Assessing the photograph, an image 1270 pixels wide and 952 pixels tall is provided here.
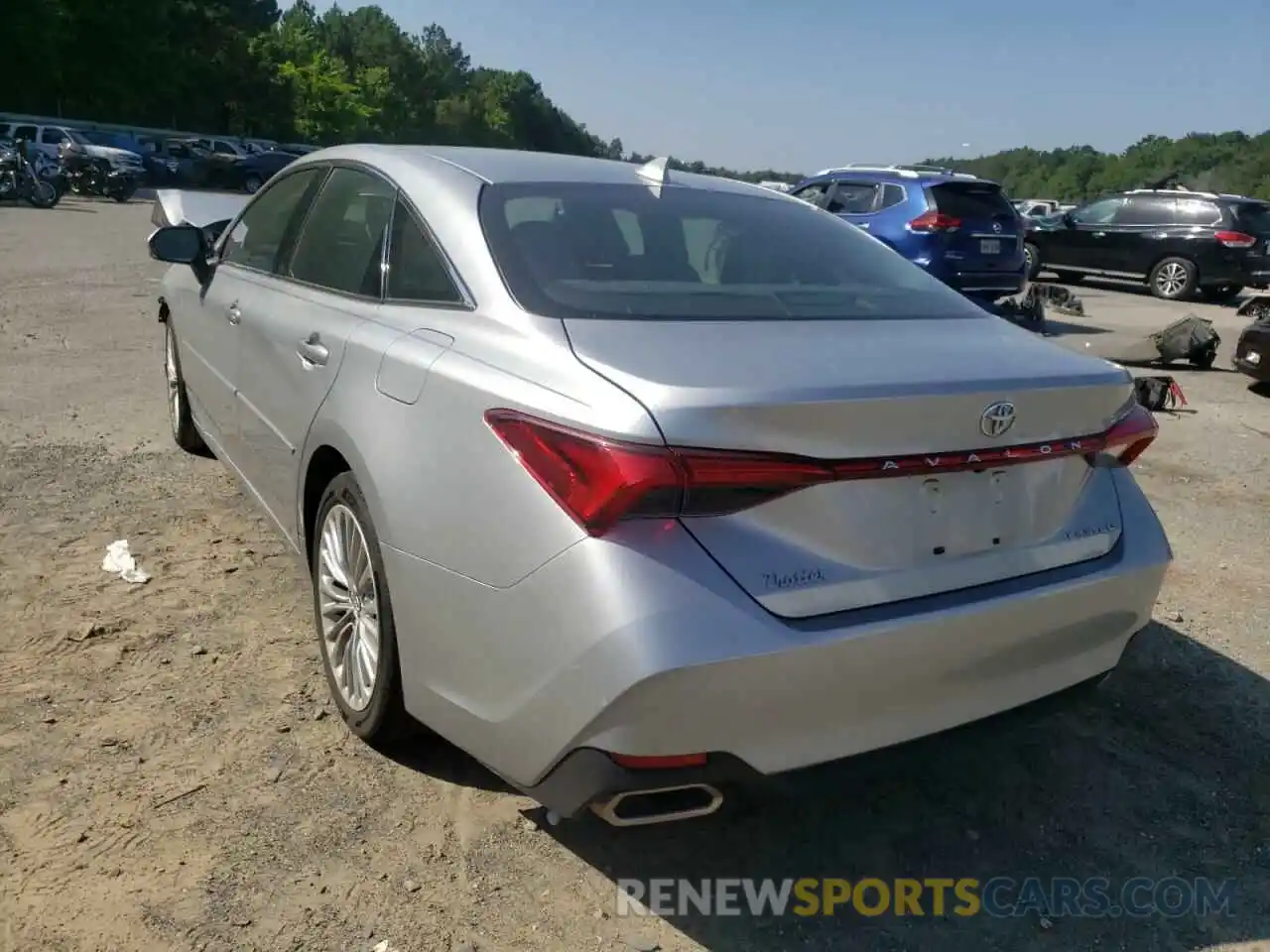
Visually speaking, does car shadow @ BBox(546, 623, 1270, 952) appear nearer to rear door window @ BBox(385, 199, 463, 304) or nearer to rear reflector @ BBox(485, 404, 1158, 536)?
rear reflector @ BBox(485, 404, 1158, 536)

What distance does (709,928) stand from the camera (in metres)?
2.38

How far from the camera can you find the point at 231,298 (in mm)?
4039

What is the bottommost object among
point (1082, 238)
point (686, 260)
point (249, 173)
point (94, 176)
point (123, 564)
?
point (249, 173)

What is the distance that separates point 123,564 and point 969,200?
10462mm

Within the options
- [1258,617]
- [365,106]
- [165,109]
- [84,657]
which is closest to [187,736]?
[84,657]

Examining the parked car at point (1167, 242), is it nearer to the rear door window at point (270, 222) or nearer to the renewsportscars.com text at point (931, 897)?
the rear door window at point (270, 222)

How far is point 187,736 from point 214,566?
1.24 m

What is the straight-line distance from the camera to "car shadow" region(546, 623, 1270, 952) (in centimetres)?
238

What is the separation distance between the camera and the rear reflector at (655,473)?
6.43 feet

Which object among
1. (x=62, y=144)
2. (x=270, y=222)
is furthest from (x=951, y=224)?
(x=62, y=144)

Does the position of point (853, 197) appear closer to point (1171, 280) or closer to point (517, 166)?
point (1171, 280)

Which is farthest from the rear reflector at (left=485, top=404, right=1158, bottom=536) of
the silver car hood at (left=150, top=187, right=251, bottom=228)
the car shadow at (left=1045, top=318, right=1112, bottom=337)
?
the car shadow at (left=1045, top=318, right=1112, bottom=337)

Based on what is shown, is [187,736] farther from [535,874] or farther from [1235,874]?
[1235,874]

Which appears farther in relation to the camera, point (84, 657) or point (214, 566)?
point (214, 566)
